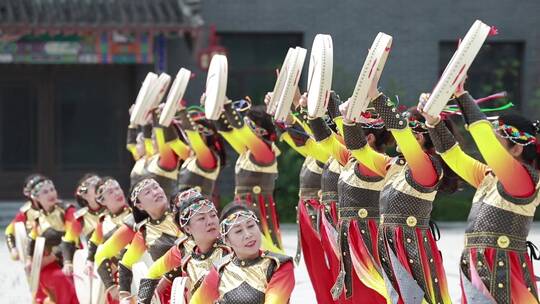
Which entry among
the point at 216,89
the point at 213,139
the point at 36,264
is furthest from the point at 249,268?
the point at 213,139

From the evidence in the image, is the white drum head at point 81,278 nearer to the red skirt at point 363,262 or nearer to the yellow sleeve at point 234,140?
the yellow sleeve at point 234,140

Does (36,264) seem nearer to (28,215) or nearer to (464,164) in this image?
(28,215)

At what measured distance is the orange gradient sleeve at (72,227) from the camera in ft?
30.3

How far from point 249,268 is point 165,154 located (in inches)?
201

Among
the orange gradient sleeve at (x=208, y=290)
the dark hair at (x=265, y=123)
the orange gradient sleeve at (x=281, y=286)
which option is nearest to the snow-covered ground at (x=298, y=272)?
the dark hair at (x=265, y=123)

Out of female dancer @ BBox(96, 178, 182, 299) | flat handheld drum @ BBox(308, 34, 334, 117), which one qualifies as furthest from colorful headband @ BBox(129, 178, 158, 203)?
flat handheld drum @ BBox(308, 34, 334, 117)

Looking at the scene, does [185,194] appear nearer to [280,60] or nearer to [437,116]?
[437,116]

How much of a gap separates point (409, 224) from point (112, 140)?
530 inches

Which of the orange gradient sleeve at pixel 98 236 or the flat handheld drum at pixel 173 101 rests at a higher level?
the flat handheld drum at pixel 173 101

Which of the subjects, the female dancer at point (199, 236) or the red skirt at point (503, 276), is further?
the female dancer at point (199, 236)

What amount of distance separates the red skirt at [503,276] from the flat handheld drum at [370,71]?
1.10 metres

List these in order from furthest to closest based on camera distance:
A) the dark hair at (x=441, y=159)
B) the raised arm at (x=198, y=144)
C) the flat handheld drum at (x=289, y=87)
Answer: the raised arm at (x=198, y=144) → the flat handheld drum at (x=289, y=87) → the dark hair at (x=441, y=159)

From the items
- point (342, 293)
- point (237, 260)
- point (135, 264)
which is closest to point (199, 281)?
point (237, 260)

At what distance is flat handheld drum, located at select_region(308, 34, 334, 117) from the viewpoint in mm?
7070
